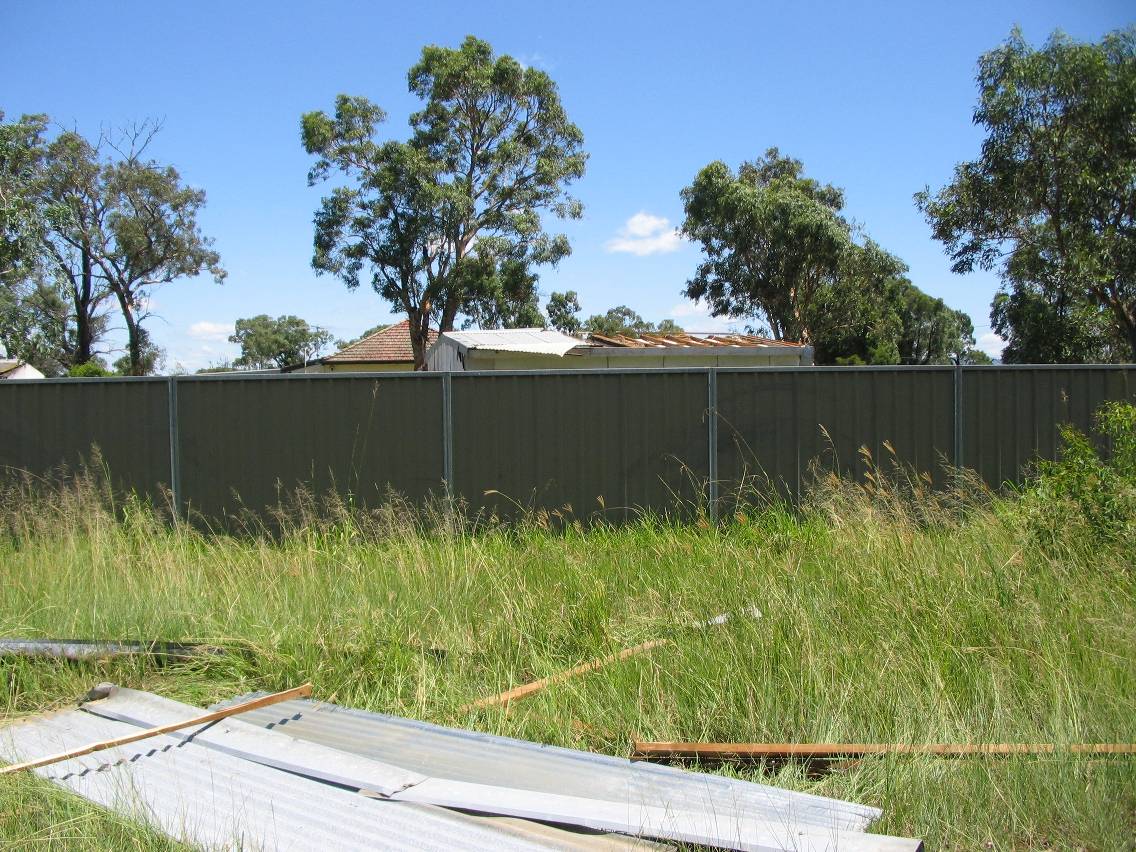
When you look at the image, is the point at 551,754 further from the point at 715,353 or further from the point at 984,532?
the point at 715,353

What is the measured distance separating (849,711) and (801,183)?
3351 centimetres

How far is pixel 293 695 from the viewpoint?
4.07 metres

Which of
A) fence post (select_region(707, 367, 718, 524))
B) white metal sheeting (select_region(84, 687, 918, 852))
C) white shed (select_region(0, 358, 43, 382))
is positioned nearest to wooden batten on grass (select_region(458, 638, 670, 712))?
white metal sheeting (select_region(84, 687, 918, 852))

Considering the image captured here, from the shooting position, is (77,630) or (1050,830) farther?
(77,630)

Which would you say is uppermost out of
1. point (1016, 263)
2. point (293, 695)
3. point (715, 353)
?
point (1016, 263)

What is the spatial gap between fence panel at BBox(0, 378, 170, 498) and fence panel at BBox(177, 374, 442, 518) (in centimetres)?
30

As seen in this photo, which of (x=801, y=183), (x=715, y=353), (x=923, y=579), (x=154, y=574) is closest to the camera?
(x=923, y=579)

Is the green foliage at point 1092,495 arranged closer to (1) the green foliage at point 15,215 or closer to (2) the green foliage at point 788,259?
(1) the green foliage at point 15,215

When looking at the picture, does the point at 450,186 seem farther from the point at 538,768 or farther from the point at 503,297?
the point at 538,768

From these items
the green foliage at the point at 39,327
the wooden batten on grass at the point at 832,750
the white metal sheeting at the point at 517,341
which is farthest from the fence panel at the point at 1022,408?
the green foliage at the point at 39,327

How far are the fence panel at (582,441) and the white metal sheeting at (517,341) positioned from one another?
22.5 feet

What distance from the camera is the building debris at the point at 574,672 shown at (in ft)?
12.8

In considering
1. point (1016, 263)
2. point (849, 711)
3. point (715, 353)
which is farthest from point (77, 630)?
point (1016, 263)

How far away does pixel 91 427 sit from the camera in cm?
793
